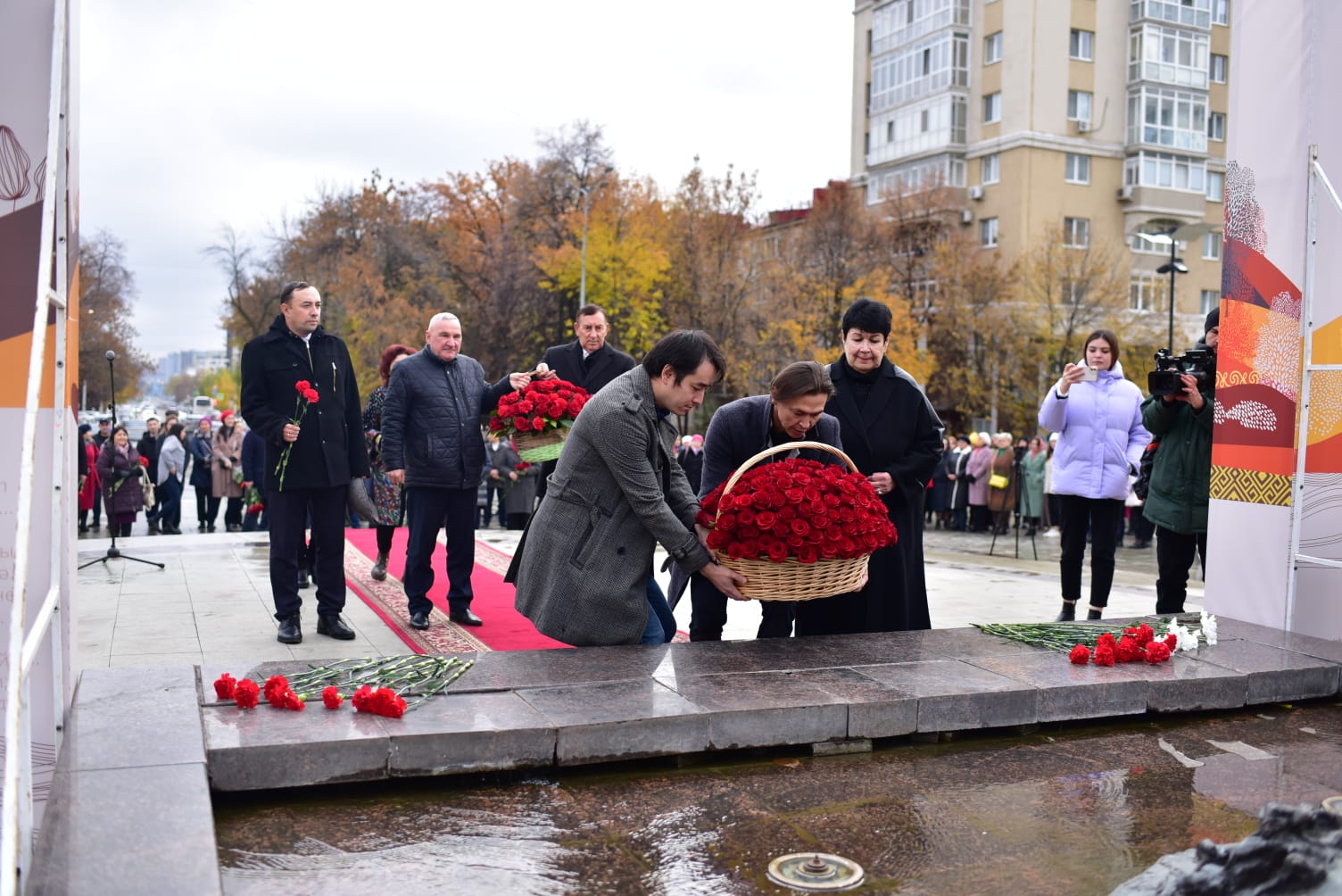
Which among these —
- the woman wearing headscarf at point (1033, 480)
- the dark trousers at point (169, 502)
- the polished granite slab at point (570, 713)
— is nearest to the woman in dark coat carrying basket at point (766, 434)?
the polished granite slab at point (570, 713)

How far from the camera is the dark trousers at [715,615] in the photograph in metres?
6.18

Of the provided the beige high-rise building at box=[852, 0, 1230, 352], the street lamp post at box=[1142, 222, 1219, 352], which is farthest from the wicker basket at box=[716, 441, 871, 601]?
the beige high-rise building at box=[852, 0, 1230, 352]

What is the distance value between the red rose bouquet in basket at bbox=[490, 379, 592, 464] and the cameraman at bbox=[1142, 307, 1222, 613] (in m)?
3.65

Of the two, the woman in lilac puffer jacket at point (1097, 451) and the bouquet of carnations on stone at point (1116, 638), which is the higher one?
the woman in lilac puffer jacket at point (1097, 451)

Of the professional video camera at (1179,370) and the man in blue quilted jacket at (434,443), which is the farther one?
the man in blue quilted jacket at (434,443)

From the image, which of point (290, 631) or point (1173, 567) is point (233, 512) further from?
point (1173, 567)

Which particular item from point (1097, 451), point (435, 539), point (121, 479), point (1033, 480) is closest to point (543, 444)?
point (435, 539)

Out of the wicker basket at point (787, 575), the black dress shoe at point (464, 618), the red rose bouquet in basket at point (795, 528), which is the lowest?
the black dress shoe at point (464, 618)

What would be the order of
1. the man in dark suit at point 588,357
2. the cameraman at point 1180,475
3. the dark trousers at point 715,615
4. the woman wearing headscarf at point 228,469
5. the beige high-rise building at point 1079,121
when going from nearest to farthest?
1. the dark trousers at point 715,615
2. the cameraman at point 1180,475
3. the man in dark suit at point 588,357
4. the woman wearing headscarf at point 228,469
5. the beige high-rise building at point 1079,121

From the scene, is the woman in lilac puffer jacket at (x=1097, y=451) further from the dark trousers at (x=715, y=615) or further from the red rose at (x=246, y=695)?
the red rose at (x=246, y=695)

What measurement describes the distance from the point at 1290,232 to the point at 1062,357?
33229 mm

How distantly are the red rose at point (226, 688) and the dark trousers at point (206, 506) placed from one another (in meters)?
16.6

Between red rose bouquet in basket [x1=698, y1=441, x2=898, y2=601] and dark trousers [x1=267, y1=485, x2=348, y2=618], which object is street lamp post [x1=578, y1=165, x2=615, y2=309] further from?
red rose bouquet in basket [x1=698, y1=441, x2=898, y2=601]

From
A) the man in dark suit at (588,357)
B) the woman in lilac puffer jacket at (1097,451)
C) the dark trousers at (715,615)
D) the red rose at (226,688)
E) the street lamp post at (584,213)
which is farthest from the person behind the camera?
the street lamp post at (584,213)
